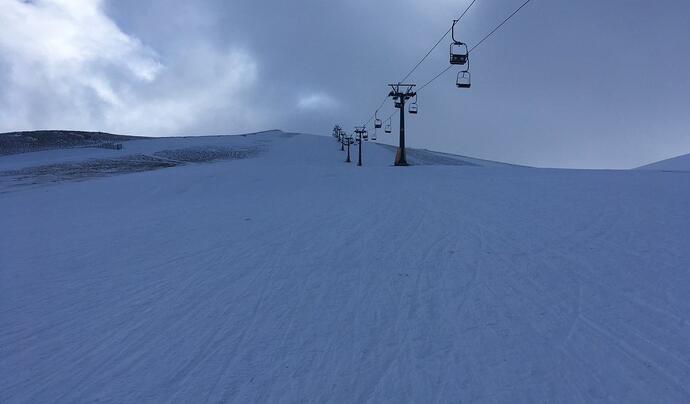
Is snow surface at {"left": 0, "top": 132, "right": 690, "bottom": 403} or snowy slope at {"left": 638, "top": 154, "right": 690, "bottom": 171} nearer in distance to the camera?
snow surface at {"left": 0, "top": 132, "right": 690, "bottom": 403}

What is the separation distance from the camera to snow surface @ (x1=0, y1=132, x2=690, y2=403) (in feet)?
12.1

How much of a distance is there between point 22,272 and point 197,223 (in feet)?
13.7

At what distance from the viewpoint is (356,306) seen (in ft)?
17.4

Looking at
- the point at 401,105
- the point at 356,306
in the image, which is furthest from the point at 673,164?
the point at 356,306

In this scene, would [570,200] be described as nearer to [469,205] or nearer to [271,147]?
[469,205]

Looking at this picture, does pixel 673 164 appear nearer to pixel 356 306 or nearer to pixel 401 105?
pixel 401 105

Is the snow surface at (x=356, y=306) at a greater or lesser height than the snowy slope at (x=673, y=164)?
lesser

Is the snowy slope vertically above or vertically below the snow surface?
above

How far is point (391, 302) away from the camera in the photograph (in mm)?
5402

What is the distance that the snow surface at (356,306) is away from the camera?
370 cm

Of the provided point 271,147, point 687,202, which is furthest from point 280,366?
point 271,147

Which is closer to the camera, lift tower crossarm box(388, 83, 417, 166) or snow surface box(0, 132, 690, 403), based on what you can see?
snow surface box(0, 132, 690, 403)

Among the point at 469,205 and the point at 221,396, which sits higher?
the point at 469,205

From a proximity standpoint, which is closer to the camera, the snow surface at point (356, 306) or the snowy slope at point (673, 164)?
the snow surface at point (356, 306)
